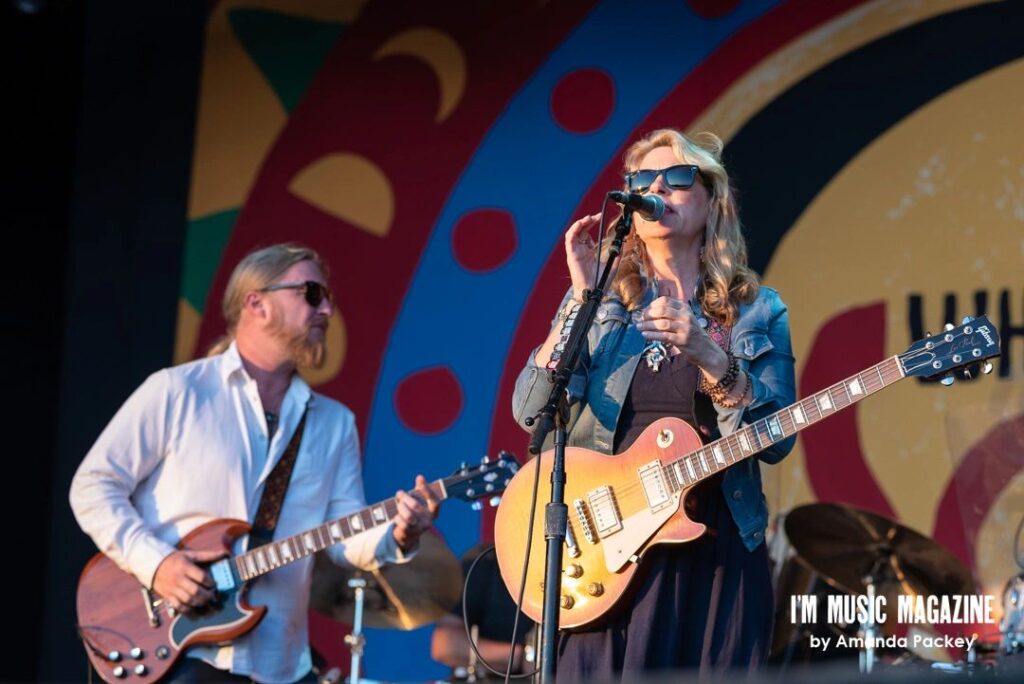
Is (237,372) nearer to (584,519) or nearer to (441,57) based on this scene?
(584,519)

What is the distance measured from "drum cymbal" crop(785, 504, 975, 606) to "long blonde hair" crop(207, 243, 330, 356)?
7.25ft

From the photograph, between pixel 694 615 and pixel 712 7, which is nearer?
pixel 694 615

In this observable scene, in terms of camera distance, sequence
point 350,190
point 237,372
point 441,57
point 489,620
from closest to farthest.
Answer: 1. point 237,372
2. point 489,620
3. point 441,57
4. point 350,190

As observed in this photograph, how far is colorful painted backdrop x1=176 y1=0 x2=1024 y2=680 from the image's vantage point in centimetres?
581

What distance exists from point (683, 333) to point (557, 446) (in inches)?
16.6

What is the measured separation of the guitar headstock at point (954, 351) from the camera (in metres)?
3.58

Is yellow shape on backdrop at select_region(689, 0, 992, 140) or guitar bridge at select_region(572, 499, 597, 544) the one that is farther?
yellow shape on backdrop at select_region(689, 0, 992, 140)

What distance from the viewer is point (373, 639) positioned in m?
6.83

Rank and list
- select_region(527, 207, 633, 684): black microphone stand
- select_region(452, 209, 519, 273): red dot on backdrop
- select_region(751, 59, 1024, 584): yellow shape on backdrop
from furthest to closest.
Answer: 1. select_region(452, 209, 519, 273): red dot on backdrop
2. select_region(751, 59, 1024, 584): yellow shape on backdrop
3. select_region(527, 207, 633, 684): black microphone stand

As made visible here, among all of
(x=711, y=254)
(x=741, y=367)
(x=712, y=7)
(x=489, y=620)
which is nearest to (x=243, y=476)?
(x=489, y=620)

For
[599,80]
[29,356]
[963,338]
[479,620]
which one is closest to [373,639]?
[479,620]

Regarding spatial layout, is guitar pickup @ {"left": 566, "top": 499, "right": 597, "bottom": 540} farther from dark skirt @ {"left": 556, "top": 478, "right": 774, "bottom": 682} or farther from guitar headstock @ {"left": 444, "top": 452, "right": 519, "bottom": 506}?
guitar headstock @ {"left": 444, "top": 452, "right": 519, "bottom": 506}

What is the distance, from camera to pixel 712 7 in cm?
643

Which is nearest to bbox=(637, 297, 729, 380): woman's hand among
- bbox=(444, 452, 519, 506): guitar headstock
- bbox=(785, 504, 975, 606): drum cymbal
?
bbox=(444, 452, 519, 506): guitar headstock
